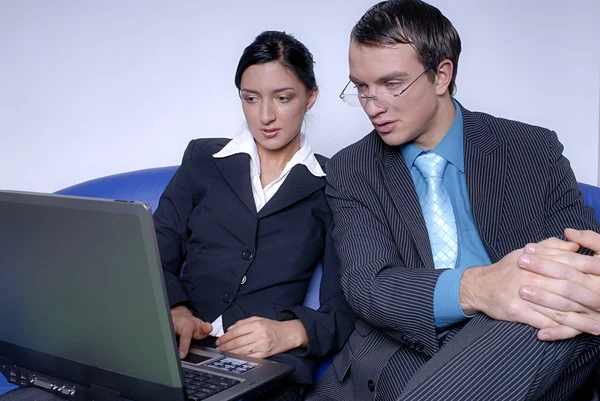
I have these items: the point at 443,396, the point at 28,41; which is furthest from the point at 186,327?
the point at 28,41

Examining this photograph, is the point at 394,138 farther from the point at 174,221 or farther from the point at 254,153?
the point at 174,221

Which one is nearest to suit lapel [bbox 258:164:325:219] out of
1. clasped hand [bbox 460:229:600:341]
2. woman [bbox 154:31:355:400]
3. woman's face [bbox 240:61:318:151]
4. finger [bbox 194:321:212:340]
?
woman [bbox 154:31:355:400]

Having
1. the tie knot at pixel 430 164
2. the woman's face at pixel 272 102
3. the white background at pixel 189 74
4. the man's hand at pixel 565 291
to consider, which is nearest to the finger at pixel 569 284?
the man's hand at pixel 565 291

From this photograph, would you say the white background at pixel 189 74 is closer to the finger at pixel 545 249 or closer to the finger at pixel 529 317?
the finger at pixel 545 249

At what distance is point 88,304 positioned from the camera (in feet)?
4.04

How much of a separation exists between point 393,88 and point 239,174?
1.83ft

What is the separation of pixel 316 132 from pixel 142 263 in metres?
1.79

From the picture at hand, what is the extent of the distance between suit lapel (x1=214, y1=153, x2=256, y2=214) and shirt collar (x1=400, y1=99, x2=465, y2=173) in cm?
48

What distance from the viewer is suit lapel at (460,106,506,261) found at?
6.05 ft

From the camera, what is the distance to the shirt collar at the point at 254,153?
2.17 metres

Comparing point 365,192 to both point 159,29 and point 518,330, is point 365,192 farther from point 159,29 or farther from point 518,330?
point 159,29

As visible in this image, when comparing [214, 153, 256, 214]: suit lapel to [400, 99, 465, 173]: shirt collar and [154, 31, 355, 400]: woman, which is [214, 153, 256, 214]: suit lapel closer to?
[154, 31, 355, 400]: woman

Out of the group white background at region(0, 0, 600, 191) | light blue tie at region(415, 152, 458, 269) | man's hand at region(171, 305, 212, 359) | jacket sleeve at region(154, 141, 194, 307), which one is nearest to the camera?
man's hand at region(171, 305, 212, 359)

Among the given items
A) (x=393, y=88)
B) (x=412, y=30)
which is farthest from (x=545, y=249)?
(x=412, y=30)
